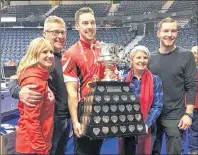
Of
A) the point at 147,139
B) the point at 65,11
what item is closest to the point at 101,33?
the point at 65,11

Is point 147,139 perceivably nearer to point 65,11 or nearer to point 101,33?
point 101,33

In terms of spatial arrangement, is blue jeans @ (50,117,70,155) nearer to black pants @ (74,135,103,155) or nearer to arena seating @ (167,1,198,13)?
black pants @ (74,135,103,155)

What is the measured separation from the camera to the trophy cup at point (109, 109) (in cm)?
167

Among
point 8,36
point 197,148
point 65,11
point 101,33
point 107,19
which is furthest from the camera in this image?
point 65,11

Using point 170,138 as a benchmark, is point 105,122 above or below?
above

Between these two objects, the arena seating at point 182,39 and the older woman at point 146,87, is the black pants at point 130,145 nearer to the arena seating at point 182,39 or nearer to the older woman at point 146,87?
the older woman at point 146,87

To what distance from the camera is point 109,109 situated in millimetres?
1702

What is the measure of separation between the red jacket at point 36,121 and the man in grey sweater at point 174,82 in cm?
74

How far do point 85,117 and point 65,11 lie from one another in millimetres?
13428

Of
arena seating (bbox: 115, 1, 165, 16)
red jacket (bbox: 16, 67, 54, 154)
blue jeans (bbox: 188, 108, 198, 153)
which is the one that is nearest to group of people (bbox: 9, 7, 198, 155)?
red jacket (bbox: 16, 67, 54, 154)

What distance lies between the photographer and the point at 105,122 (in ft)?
5.53

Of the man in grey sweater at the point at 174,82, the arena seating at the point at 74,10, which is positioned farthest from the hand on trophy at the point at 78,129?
the arena seating at the point at 74,10

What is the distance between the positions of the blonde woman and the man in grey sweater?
715mm

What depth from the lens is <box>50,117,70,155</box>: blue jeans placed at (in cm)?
205
